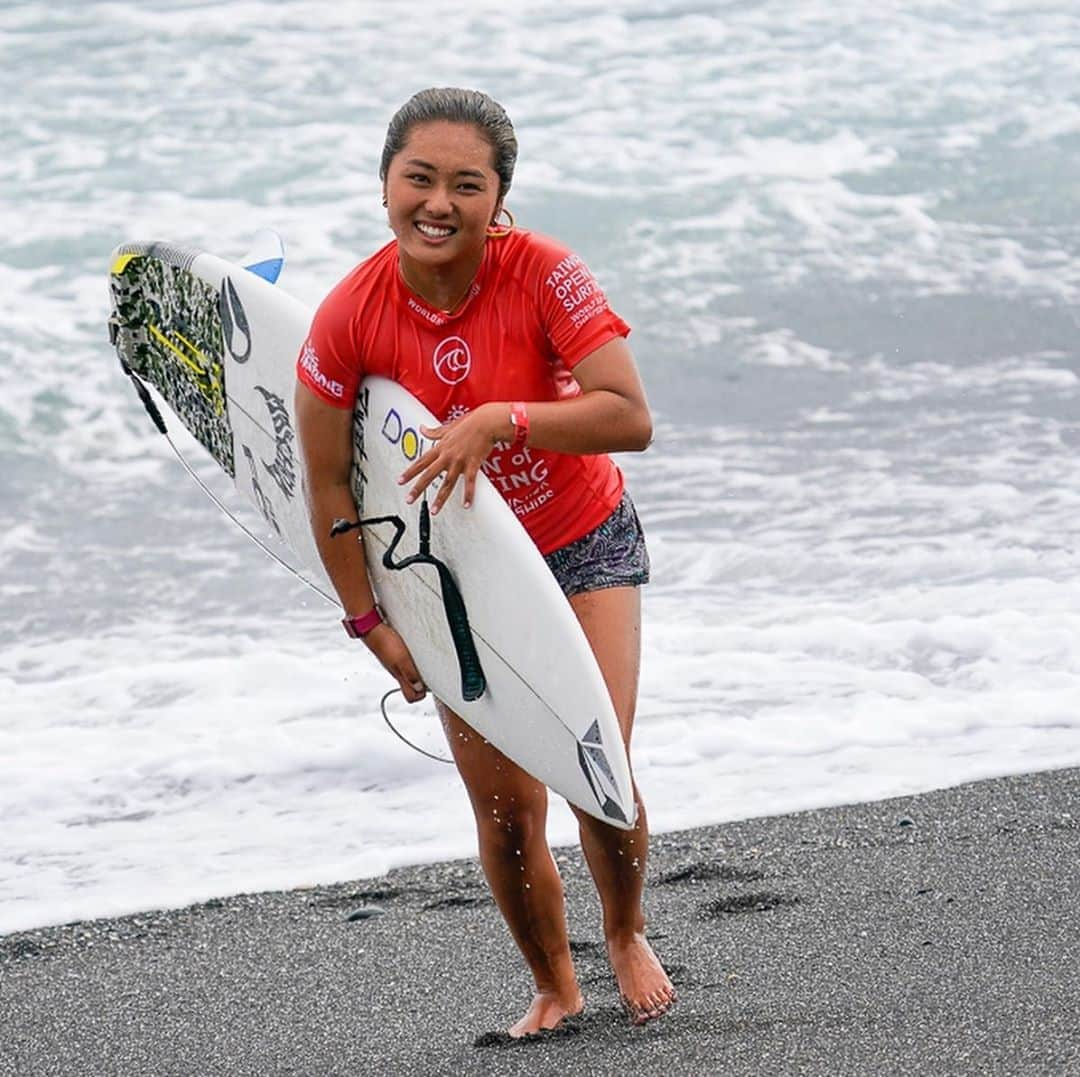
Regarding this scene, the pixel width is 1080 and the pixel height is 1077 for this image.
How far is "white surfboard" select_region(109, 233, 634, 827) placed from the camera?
2.78 meters

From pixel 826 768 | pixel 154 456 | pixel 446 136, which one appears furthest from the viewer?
pixel 154 456

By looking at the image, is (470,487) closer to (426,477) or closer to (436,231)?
(426,477)

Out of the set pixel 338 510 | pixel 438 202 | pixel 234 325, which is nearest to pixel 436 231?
pixel 438 202

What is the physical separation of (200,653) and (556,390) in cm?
324

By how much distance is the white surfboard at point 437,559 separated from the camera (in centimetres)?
278

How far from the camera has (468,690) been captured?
296cm

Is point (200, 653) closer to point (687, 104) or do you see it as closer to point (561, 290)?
point (561, 290)

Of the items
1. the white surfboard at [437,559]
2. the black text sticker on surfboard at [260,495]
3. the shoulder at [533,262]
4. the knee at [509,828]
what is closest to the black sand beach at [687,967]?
the knee at [509,828]

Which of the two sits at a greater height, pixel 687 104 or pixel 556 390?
pixel 556 390

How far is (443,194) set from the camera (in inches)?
105

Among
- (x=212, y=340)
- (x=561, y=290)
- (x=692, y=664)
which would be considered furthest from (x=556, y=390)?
(x=692, y=664)

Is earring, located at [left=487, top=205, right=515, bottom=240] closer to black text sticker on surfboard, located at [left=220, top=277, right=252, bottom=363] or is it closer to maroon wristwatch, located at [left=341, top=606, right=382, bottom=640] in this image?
maroon wristwatch, located at [left=341, top=606, right=382, bottom=640]

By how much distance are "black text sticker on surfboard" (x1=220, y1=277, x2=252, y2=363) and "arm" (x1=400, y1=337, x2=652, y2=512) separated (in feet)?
3.07

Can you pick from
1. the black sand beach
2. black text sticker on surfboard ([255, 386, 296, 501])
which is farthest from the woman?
black text sticker on surfboard ([255, 386, 296, 501])
